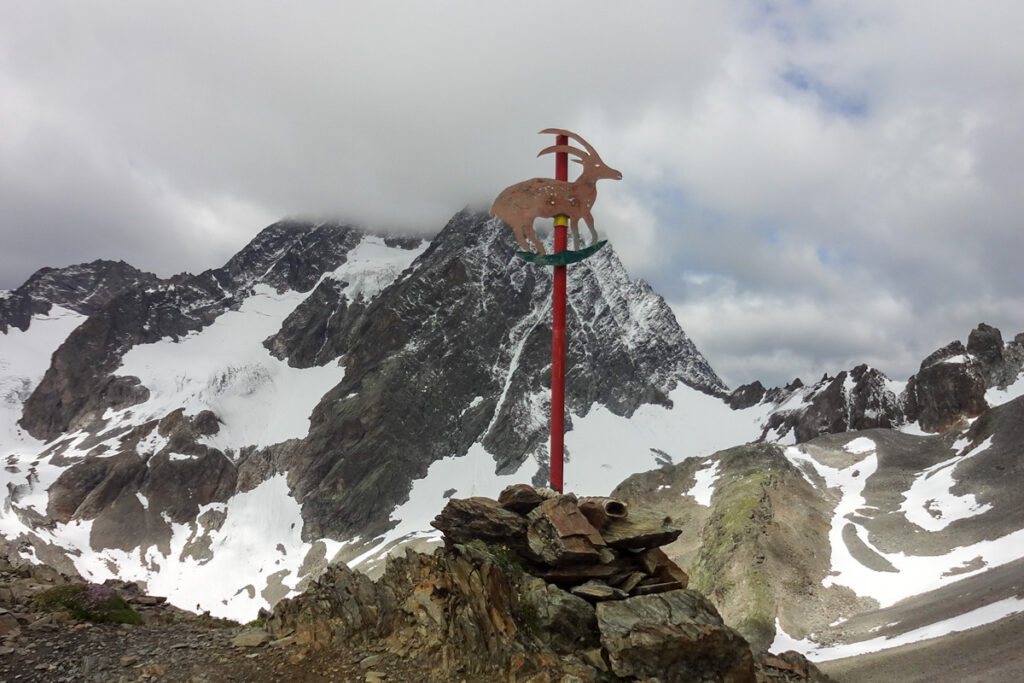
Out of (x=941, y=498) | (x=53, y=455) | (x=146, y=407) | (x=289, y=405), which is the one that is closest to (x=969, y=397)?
(x=941, y=498)

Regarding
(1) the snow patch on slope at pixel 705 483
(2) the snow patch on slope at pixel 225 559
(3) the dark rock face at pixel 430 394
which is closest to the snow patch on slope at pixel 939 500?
(1) the snow patch on slope at pixel 705 483

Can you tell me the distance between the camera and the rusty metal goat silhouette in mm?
21859

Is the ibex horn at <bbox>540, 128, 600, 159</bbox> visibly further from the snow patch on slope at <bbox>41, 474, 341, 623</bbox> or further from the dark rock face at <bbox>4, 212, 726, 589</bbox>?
the dark rock face at <bbox>4, 212, 726, 589</bbox>

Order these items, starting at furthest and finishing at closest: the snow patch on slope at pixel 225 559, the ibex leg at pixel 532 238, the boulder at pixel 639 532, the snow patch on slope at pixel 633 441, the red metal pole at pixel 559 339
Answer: the snow patch on slope at pixel 633 441, the snow patch on slope at pixel 225 559, the ibex leg at pixel 532 238, the red metal pole at pixel 559 339, the boulder at pixel 639 532

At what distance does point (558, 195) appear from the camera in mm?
21828

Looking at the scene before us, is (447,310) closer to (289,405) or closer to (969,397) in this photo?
(289,405)

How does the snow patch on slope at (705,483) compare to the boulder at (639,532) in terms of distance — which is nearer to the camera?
the boulder at (639,532)

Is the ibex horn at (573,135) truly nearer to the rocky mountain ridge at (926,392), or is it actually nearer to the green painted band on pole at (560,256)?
the green painted band on pole at (560,256)

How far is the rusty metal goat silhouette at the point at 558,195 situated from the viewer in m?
21.9

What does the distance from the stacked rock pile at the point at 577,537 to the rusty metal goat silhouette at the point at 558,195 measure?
943 cm

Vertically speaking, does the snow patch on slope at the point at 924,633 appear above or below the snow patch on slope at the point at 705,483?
below

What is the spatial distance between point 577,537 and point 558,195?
12.1 metres

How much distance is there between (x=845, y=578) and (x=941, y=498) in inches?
737

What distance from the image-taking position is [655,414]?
199000 mm
